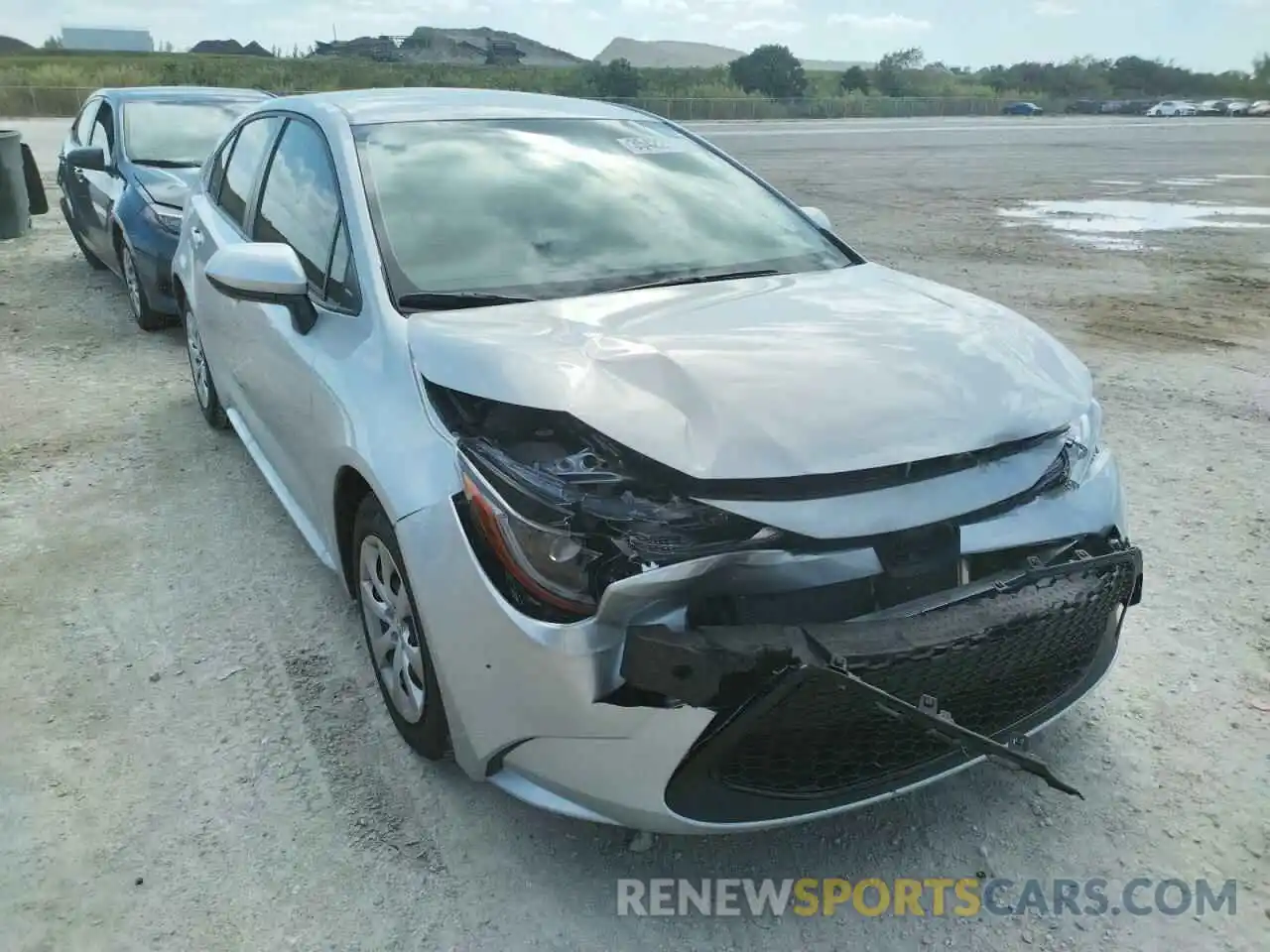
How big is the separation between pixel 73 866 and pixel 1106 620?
251 centimetres

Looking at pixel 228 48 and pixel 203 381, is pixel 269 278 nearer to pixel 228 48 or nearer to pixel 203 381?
pixel 203 381

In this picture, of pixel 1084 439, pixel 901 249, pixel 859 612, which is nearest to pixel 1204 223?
pixel 901 249

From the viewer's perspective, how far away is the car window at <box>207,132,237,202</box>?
4.67m

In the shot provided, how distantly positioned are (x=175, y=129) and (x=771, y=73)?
207ft

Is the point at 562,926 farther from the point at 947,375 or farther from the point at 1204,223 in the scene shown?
the point at 1204,223

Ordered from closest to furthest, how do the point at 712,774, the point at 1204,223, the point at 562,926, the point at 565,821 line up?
the point at 712,774 < the point at 562,926 < the point at 565,821 < the point at 1204,223

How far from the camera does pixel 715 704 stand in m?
1.92

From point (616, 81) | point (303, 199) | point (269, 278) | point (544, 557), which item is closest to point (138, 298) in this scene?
point (303, 199)

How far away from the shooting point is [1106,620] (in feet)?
7.84

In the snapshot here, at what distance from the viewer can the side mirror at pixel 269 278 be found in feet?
9.70

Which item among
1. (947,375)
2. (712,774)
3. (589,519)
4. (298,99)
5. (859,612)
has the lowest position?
(712,774)

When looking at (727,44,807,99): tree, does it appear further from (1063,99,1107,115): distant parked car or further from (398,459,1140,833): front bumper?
(398,459,1140,833): front bumper

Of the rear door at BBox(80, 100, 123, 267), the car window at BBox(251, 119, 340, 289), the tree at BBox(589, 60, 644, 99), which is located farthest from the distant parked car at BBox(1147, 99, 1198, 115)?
the car window at BBox(251, 119, 340, 289)

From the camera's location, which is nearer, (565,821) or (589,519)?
(589,519)
